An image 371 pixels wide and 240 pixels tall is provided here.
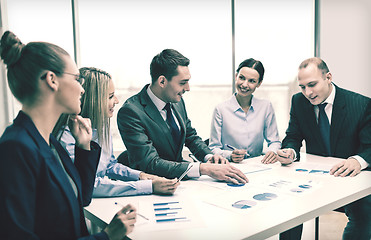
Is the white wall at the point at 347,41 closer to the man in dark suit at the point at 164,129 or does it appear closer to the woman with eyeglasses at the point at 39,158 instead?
the man in dark suit at the point at 164,129

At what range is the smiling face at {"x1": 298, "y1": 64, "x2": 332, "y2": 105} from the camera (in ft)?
7.41

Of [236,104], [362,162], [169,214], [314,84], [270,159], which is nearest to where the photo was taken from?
[169,214]

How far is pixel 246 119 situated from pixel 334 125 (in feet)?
2.69

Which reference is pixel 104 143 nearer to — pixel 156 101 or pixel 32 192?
pixel 156 101

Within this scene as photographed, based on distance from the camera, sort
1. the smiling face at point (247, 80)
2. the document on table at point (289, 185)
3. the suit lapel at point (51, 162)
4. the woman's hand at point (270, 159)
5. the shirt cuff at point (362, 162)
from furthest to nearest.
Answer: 1. the smiling face at point (247, 80)
2. the woman's hand at point (270, 159)
3. the shirt cuff at point (362, 162)
4. the document on table at point (289, 185)
5. the suit lapel at point (51, 162)

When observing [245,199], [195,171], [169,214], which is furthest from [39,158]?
[195,171]

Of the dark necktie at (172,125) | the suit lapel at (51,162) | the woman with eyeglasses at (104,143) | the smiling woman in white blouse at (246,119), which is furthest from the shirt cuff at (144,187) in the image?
the smiling woman in white blouse at (246,119)

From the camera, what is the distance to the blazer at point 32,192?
820mm

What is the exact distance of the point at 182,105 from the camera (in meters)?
2.49

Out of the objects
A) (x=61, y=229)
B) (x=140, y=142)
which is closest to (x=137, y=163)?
(x=140, y=142)

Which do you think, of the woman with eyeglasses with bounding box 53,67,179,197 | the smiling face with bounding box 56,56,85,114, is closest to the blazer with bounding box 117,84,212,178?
the woman with eyeglasses with bounding box 53,67,179,197

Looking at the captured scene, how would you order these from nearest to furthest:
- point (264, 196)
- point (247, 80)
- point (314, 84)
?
1. point (264, 196)
2. point (314, 84)
3. point (247, 80)

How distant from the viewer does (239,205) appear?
1.34 meters

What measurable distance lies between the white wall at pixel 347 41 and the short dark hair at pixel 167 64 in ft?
10.2
